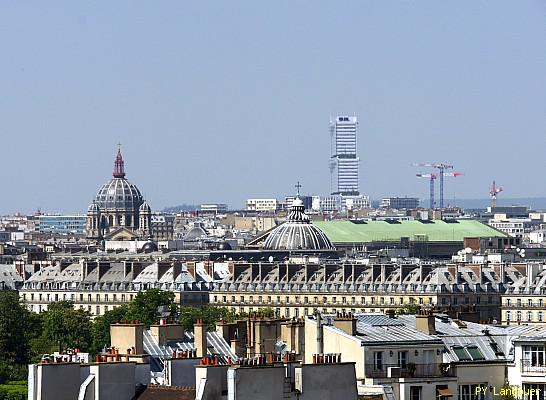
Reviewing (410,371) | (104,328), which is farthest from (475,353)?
(104,328)

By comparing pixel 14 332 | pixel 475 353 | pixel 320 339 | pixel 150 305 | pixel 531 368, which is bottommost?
pixel 14 332

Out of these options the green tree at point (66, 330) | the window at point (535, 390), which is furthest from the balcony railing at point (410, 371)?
the green tree at point (66, 330)

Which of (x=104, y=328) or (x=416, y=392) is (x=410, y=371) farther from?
(x=104, y=328)

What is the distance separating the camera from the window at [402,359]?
38.5 meters

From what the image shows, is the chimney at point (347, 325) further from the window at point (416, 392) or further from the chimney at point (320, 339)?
the window at point (416, 392)

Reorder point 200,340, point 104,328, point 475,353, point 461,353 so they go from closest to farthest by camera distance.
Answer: point 461,353
point 475,353
point 200,340
point 104,328

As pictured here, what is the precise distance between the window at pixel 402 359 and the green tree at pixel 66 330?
50978mm

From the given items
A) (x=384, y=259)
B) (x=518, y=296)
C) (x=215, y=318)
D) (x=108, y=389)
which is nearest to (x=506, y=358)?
(x=108, y=389)

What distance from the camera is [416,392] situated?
125 feet

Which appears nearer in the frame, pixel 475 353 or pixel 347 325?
pixel 347 325

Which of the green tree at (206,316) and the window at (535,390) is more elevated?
the window at (535,390)

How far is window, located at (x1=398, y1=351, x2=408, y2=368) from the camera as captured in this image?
38.5 m

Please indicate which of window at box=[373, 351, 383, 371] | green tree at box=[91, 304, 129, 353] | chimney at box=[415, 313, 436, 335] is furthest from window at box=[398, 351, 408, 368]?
green tree at box=[91, 304, 129, 353]

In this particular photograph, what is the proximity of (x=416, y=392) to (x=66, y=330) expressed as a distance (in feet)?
198
